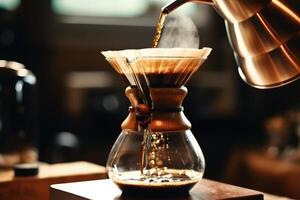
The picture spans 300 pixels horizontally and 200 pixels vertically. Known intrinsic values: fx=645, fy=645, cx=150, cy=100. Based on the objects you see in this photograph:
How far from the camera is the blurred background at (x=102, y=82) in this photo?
19.3ft

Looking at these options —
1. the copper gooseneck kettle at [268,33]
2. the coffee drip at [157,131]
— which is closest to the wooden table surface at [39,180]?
the coffee drip at [157,131]

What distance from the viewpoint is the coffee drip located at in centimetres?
139

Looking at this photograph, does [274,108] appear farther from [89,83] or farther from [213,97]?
[89,83]

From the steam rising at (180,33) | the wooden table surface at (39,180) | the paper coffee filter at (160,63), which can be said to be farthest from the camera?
the wooden table surface at (39,180)

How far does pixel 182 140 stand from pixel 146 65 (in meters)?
0.18

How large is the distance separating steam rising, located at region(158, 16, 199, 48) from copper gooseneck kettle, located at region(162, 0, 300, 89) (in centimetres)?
13

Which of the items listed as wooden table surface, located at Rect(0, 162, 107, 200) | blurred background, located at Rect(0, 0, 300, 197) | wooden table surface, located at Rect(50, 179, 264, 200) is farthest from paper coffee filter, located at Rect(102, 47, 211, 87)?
blurred background, located at Rect(0, 0, 300, 197)

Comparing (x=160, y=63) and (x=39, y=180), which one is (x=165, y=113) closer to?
(x=160, y=63)

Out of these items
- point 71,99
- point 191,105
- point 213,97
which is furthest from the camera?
point 213,97

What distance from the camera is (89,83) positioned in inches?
247

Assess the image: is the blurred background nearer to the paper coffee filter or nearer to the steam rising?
the steam rising

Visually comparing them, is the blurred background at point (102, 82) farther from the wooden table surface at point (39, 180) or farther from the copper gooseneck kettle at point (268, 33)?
the copper gooseneck kettle at point (268, 33)

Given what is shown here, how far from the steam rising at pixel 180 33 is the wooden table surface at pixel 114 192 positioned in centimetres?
35

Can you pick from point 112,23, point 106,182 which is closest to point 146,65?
point 106,182
